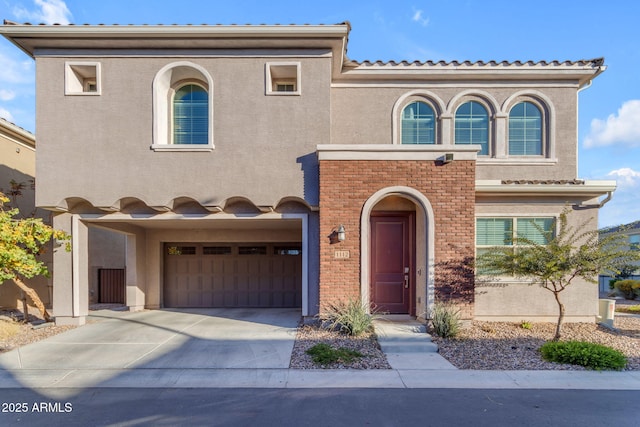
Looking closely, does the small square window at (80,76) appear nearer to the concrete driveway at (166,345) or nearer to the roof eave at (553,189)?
the concrete driveway at (166,345)

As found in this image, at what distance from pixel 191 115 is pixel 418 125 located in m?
6.43

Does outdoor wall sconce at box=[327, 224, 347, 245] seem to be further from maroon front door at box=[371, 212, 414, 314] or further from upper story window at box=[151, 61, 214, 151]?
upper story window at box=[151, 61, 214, 151]

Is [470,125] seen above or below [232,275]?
above

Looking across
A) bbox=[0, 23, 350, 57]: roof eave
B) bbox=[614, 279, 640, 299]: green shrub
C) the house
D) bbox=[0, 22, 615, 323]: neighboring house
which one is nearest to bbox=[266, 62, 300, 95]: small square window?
bbox=[0, 22, 615, 323]: neighboring house

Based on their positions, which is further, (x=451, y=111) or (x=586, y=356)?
(x=451, y=111)

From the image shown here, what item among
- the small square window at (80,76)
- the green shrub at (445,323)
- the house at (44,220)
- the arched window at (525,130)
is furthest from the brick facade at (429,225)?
the house at (44,220)

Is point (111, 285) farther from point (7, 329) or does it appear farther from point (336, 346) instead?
point (336, 346)

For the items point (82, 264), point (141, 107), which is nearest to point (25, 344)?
point (82, 264)

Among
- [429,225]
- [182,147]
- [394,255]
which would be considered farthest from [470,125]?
[182,147]

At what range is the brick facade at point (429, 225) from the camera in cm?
841

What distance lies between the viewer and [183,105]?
9578mm

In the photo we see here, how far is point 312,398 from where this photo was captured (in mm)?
5152

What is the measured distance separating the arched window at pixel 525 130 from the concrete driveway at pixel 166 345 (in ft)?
27.0

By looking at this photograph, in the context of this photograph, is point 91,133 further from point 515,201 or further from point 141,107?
point 515,201
